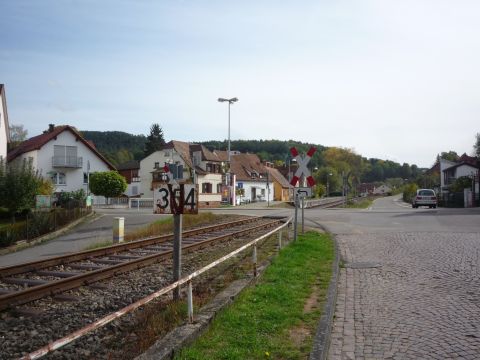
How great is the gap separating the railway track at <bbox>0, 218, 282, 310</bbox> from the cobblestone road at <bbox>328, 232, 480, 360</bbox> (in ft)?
14.4

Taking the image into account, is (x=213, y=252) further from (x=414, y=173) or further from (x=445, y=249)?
(x=414, y=173)

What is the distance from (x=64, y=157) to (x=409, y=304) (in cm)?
4856

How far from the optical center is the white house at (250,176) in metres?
72.6

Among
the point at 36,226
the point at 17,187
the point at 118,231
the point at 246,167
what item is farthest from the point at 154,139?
the point at 118,231

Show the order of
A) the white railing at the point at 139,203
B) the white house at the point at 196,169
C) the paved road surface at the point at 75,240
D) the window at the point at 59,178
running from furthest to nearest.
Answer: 1. the white house at the point at 196,169
2. the window at the point at 59,178
3. the white railing at the point at 139,203
4. the paved road surface at the point at 75,240

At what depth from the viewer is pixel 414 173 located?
193125 mm

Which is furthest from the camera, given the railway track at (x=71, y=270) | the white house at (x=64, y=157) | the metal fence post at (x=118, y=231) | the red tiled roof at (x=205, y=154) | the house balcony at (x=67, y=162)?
the red tiled roof at (x=205, y=154)

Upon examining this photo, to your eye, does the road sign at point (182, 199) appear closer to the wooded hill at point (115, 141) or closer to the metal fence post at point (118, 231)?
the metal fence post at point (118, 231)

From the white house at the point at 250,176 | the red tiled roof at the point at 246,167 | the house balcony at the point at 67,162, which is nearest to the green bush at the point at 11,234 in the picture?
the house balcony at the point at 67,162

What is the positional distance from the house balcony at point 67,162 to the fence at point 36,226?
26613 mm

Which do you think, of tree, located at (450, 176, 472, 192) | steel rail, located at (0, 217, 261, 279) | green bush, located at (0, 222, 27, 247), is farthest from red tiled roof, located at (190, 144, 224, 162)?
steel rail, located at (0, 217, 261, 279)

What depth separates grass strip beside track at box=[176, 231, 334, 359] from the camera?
478cm

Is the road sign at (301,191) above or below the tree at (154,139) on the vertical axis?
below

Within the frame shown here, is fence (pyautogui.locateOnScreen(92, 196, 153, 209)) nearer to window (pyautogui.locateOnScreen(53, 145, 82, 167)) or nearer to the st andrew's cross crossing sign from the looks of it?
window (pyautogui.locateOnScreen(53, 145, 82, 167))
